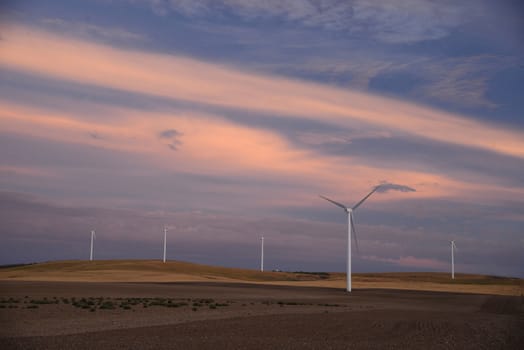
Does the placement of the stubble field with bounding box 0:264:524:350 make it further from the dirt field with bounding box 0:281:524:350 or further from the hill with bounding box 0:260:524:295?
the hill with bounding box 0:260:524:295

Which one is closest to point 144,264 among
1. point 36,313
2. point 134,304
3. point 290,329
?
point 134,304

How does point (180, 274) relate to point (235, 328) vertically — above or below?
above

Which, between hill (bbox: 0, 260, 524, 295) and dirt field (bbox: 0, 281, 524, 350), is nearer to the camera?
dirt field (bbox: 0, 281, 524, 350)

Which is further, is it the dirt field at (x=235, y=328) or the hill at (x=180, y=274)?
the hill at (x=180, y=274)

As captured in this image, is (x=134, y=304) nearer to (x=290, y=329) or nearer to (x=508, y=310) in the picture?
(x=290, y=329)

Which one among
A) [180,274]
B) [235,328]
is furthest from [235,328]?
[180,274]

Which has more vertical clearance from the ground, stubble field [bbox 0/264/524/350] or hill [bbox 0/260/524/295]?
hill [bbox 0/260/524/295]

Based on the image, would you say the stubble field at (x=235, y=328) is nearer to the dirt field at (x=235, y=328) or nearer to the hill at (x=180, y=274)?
the dirt field at (x=235, y=328)

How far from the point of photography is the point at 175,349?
79.2ft

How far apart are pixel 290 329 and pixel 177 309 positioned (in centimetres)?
1338

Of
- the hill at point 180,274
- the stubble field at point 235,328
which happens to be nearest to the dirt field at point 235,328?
the stubble field at point 235,328

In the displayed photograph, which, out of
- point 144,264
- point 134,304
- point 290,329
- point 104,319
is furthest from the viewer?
point 144,264

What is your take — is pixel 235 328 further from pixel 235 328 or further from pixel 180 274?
pixel 180 274

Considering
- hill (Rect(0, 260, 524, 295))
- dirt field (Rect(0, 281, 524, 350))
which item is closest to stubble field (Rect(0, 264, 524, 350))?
dirt field (Rect(0, 281, 524, 350))
